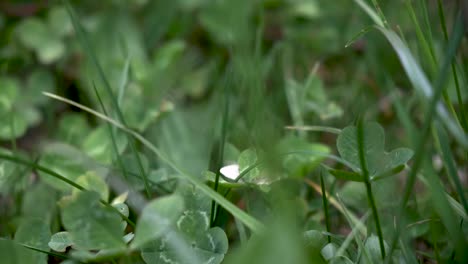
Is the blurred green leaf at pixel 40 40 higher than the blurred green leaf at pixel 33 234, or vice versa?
the blurred green leaf at pixel 40 40

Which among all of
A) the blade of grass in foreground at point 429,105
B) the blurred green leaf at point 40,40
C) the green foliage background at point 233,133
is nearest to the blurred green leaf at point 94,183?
the green foliage background at point 233,133

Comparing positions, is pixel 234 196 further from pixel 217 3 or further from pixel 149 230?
pixel 217 3

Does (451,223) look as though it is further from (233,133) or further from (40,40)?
(40,40)

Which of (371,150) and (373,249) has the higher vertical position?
(371,150)

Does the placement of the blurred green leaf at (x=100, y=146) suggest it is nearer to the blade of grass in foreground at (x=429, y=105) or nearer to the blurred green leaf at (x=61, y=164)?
the blurred green leaf at (x=61, y=164)

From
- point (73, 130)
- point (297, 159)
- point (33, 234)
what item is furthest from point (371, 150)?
point (73, 130)

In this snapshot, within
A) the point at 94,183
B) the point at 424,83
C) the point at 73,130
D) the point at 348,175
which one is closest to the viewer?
the point at 424,83

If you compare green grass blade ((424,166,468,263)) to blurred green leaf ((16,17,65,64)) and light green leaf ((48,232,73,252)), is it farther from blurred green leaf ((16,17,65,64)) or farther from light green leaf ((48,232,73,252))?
blurred green leaf ((16,17,65,64))

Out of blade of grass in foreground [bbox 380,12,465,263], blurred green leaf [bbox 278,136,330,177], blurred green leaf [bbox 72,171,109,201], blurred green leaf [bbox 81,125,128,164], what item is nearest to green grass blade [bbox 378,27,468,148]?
blade of grass in foreground [bbox 380,12,465,263]
